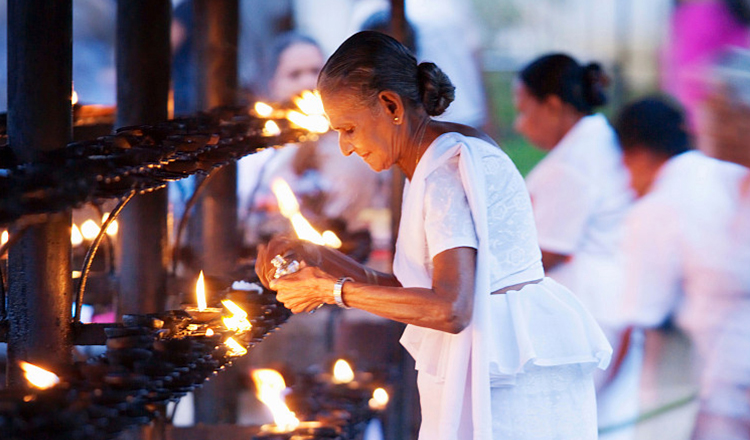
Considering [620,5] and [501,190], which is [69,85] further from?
[620,5]

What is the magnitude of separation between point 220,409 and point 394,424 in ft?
2.83

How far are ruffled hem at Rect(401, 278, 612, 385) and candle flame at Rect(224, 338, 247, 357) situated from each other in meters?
0.47

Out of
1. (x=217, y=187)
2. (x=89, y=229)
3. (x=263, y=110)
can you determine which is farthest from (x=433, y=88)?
(x=89, y=229)

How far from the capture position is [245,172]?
20.5ft

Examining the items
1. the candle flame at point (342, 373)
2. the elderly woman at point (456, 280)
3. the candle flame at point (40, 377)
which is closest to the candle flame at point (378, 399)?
the candle flame at point (342, 373)

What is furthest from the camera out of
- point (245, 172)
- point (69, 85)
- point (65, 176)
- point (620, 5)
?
point (245, 172)

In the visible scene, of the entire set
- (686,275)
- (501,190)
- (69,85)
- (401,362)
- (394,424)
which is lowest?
(394,424)

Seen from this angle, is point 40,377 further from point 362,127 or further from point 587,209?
point 587,209

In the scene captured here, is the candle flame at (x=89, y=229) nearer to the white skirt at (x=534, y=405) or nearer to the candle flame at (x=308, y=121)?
the candle flame at (x=308, y=121)

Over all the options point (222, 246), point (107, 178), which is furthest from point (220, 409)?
point (107, 178)

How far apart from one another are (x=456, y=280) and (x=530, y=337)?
30cm

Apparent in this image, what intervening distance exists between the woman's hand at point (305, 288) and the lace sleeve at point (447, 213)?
24 cm

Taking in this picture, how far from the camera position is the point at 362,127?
A: 2.04 m

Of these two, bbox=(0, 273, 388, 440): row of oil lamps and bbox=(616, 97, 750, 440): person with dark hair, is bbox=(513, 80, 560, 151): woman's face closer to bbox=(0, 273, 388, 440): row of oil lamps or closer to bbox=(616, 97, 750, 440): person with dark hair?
bbox=(616, 97, 750, 440): person with dark hair
